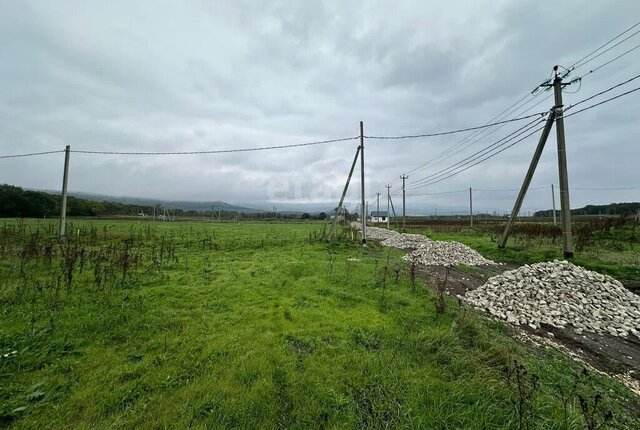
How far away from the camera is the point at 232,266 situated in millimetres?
9047

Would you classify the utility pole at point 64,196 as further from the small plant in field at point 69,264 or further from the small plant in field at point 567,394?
the small plant in field at point 567,394

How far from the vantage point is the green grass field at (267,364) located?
257cm

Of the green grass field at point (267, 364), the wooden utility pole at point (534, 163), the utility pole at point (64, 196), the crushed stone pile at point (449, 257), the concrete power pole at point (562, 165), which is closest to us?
the green grass field at point (267, 364)

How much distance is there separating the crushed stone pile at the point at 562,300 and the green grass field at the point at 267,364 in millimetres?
1107

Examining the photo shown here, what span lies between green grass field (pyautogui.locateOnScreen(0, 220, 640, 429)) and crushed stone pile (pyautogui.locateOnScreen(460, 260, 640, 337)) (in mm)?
1107

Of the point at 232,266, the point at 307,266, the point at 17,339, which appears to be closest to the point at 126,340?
the point at 17,339

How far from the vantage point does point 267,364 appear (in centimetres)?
341

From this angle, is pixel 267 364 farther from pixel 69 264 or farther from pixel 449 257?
pixel 449 257

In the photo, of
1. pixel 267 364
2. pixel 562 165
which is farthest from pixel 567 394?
pixel 562 165

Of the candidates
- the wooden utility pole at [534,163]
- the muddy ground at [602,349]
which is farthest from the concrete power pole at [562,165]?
the muddy ground at [602,349]

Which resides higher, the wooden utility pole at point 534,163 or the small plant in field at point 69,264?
the wooden utility pole at point 534,163

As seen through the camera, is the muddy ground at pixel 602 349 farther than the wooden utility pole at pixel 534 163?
No

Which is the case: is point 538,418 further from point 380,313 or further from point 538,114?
point 538,114

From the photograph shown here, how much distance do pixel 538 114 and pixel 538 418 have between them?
12.6m
